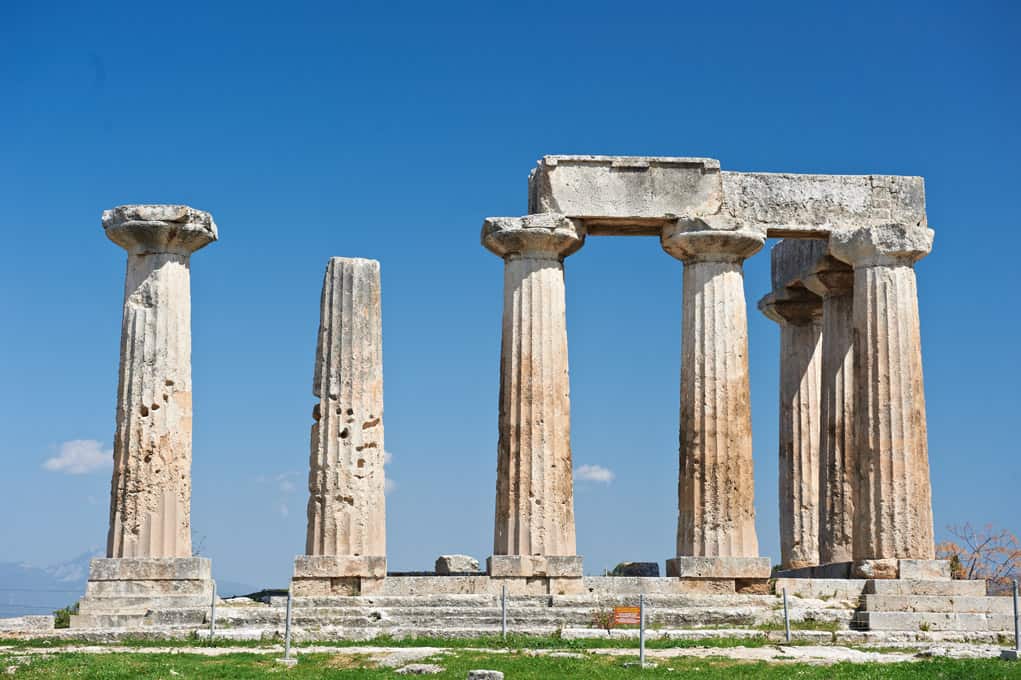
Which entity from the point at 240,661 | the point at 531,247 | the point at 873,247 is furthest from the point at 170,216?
the point at 873,247

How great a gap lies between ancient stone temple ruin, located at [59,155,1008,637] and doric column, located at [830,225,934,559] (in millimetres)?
51

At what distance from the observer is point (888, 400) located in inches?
1585

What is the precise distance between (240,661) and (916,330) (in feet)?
64.6

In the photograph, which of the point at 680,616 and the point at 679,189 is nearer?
the point at 680,616

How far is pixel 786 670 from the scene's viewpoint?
28.6 m

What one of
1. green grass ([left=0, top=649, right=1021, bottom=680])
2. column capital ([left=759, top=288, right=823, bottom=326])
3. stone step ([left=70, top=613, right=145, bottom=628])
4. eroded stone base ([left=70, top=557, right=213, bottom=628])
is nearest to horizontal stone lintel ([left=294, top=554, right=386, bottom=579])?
eroded stone base ([left=70, top=557, right=213, bottom=628])

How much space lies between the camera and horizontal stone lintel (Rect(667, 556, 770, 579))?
125ft

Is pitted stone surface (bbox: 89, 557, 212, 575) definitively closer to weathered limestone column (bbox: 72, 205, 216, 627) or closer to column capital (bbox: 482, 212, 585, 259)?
weathered limestone column (bbox: 72, 205, 216, 627)

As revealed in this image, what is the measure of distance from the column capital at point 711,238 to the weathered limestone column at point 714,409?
0.02m

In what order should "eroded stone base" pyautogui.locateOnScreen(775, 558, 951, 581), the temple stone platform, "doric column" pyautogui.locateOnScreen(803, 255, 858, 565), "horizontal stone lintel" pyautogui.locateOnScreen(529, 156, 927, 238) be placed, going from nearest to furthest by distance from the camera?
the temple stone platform, "eroded stone base" pyautogui.locateOnScreen(775, 558, 951, 581), "horizontal stone lintel" pyautogui.locateOnScreen(529, 156, 927, 238), "doric column" pyautogui.locateOnScreen(803, 255, 858, 565)

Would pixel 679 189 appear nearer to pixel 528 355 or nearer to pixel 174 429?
pixel 528 355

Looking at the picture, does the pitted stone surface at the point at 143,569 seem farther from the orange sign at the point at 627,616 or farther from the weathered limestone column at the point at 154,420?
the orange sign at the point at 627,616

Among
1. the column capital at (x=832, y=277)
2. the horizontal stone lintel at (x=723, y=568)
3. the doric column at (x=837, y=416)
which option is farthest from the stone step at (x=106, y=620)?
the column capital at (x=832, y=277)

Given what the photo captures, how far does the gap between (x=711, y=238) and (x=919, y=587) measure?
958 centimetres
